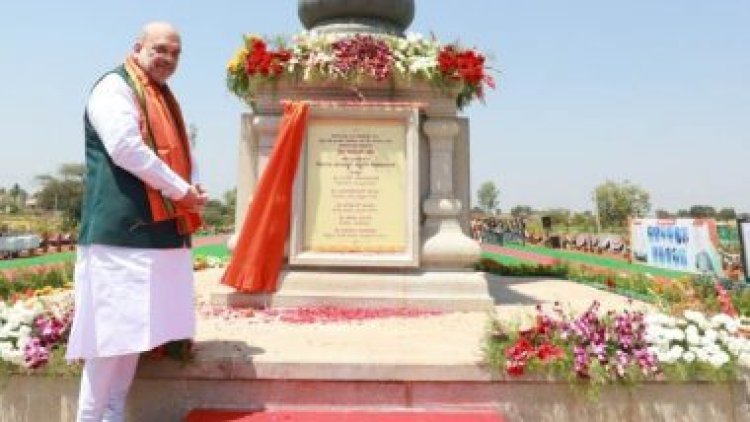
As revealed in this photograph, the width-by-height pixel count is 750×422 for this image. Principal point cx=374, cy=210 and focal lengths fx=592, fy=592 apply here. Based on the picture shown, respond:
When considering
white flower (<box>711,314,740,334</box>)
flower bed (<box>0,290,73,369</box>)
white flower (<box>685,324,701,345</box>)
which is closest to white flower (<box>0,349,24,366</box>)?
flower bed (<box>0,290,73,369</box>)

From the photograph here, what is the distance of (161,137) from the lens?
314 cm

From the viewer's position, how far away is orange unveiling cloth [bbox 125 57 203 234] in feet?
9.96

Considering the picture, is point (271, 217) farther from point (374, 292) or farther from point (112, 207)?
point (112, 207)

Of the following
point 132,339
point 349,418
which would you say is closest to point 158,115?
point 132,339

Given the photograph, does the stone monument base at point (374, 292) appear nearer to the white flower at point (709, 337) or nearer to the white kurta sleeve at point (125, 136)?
the white flower at point (709, 337)

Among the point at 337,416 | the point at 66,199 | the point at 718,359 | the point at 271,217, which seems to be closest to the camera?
the point at 337,416

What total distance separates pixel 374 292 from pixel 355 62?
2.20m

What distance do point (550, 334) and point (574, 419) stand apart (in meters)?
0.49

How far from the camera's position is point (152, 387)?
3.44 meters

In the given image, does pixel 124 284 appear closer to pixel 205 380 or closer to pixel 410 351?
pixel 205 380

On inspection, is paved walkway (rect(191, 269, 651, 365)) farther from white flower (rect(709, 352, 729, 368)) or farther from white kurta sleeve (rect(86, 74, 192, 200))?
white kurta sleeve (rect(86, 74, 192, 200))

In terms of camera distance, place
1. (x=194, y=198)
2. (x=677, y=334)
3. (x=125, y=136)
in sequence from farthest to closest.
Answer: (x=677, y=334) < (x=194, y=198) < (x=125, y=136)

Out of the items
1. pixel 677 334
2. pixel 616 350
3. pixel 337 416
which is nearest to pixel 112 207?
pixel 337 416

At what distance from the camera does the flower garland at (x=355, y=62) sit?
18.7ft
